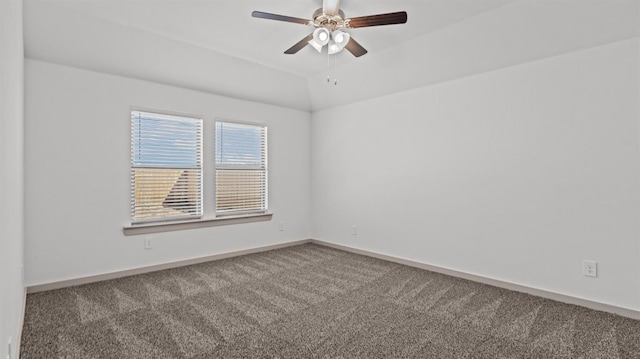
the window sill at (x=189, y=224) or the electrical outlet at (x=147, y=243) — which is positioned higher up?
the window sill at (x=189, y=224)

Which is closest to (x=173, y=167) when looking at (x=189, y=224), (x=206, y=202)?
(x=206, y=202)

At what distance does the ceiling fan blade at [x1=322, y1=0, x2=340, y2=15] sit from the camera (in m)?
2.53

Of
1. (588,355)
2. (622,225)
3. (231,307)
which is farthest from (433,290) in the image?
(231,307)

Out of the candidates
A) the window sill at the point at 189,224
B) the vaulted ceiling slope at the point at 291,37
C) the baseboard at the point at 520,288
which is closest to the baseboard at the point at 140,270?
the window sill at the point at 189,224

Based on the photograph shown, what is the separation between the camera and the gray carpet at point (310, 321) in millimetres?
2160

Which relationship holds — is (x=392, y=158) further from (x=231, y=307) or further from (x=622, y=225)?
(x=231, y=307)

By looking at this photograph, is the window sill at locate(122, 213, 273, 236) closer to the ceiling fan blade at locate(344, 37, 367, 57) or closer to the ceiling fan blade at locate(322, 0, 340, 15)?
the ceiling fan blade at locate(344, 37, 367, 57)

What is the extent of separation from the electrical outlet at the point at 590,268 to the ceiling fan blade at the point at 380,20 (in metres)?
2.59

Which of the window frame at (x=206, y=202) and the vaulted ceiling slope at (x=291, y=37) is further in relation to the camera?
the window frame at (x=206, y=202)

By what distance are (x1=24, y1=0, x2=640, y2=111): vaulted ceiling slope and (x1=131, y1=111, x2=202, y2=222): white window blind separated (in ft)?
1.69

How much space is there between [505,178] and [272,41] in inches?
112

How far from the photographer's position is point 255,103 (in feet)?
16.0
